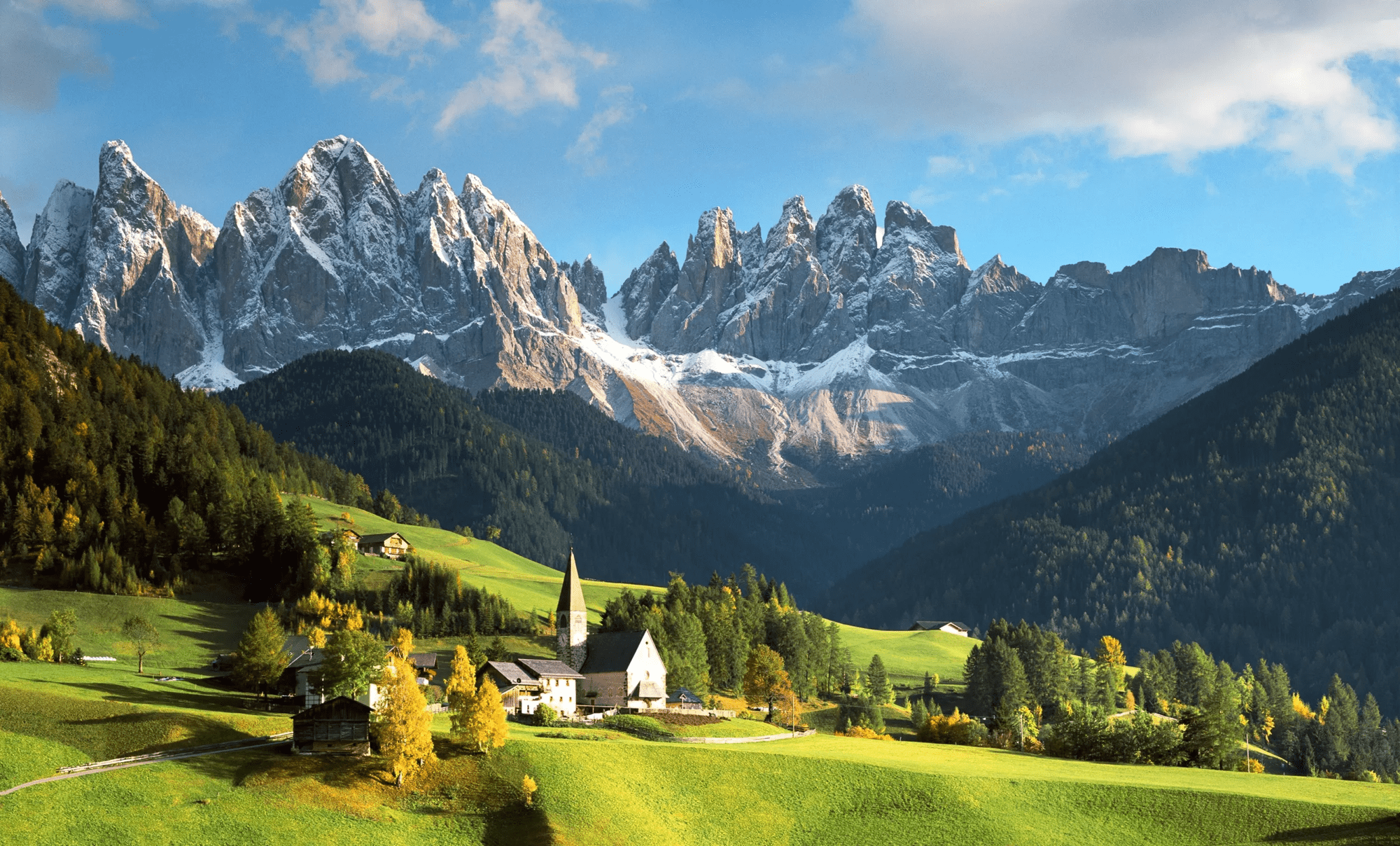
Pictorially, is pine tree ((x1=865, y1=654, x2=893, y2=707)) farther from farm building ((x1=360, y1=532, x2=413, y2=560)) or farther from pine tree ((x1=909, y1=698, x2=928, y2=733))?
farm building ((x1=360, y1=532, x2=413, y2=560))

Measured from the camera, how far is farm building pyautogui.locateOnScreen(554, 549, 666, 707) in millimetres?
120875

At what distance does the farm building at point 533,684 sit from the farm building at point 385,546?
6805cm

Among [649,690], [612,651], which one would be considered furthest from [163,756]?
[649,690]

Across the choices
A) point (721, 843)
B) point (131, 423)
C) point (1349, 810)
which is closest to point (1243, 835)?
point (1349, 810)

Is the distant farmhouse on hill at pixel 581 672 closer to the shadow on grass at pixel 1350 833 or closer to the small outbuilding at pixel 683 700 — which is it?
the small outbuilding at pixel 683 700

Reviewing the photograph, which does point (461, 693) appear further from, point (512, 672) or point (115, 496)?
point (115, 496)

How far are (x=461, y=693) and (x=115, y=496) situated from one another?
323ft

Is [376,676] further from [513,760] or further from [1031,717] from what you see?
[1031,717]

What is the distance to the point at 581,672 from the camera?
125m

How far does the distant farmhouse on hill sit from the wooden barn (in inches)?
1087

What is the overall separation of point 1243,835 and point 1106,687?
98.4 m

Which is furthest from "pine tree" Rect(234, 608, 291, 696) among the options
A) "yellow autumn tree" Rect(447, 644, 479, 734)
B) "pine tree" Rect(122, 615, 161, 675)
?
"yellow autumn tree" Rect(447, 644, 479, 734)

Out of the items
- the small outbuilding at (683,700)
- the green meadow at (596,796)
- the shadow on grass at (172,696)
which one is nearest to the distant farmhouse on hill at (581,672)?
the small outbuilding at (683,700)

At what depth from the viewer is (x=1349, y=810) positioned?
80438mm
